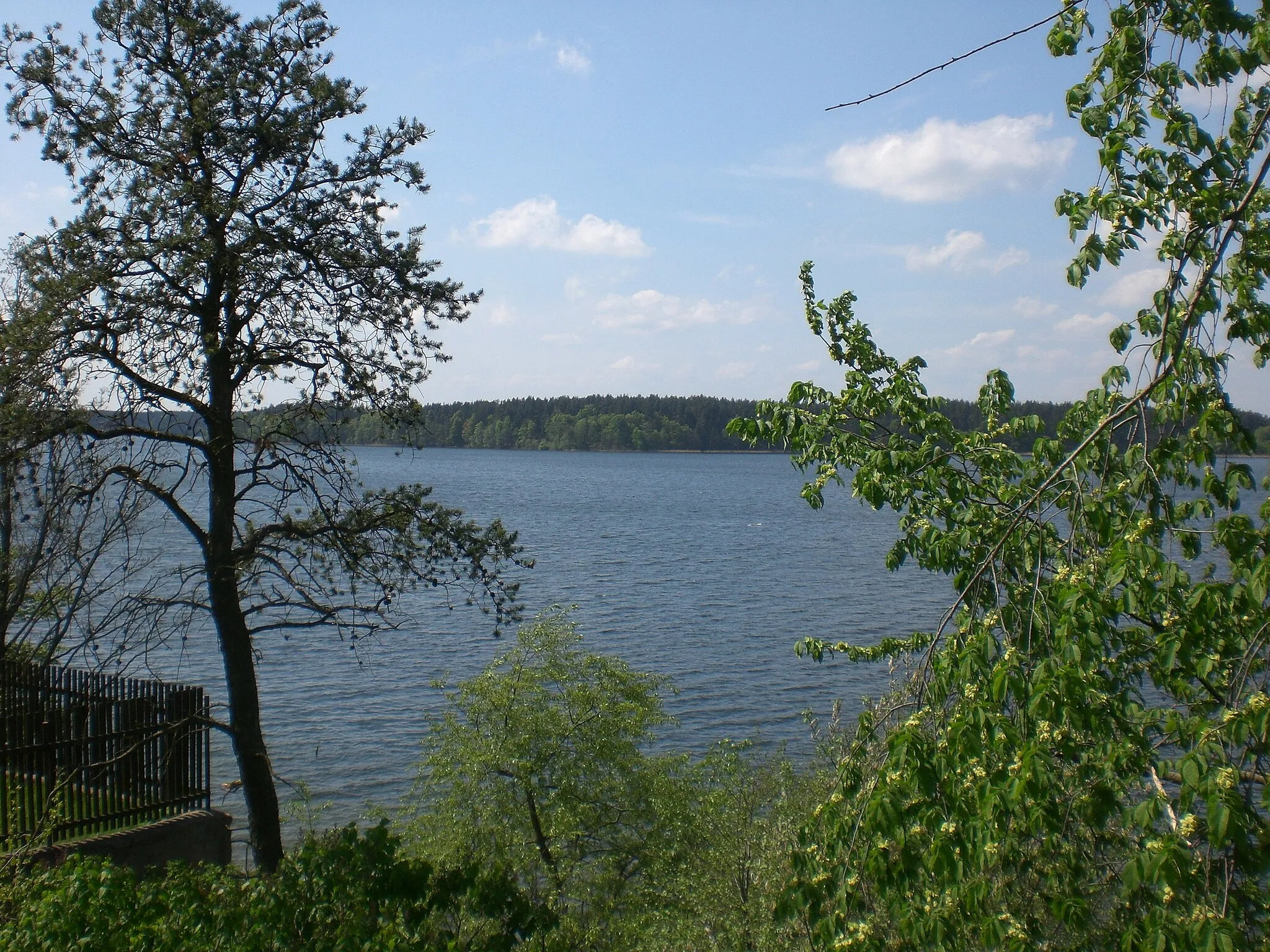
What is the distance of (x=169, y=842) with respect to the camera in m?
12.2

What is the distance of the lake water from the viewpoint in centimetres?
1923

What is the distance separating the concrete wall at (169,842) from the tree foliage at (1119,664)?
9.44 m

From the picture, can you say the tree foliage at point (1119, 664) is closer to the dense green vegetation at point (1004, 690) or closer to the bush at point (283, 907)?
the dense green vegetation at point (1004, 690)

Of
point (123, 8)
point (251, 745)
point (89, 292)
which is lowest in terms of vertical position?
point (251, 745)

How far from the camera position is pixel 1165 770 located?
414 centimetres

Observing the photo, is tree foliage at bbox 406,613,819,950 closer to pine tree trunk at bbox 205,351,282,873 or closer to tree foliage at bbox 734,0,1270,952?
pine tree trunk at bbox 205,351,282,873

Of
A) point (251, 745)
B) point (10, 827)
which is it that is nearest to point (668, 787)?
point (251, 745)

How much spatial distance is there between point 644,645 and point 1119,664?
22.5 meters

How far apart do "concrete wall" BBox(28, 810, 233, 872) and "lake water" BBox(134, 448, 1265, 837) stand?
9.12ft

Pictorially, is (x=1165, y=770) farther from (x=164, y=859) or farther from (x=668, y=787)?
(x=164, y=859)

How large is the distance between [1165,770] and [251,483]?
8.87m

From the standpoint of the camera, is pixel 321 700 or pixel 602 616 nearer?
pixel 321 700

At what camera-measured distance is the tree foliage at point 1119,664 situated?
3.30m

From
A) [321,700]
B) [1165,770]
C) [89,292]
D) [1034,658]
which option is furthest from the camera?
[321,700]
